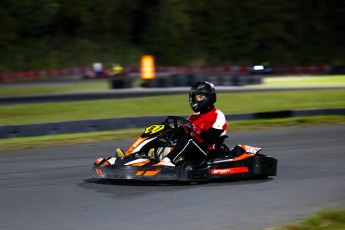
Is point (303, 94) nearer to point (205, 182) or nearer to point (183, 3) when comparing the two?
point (205, 182)

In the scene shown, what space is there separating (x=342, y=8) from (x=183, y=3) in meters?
11.7

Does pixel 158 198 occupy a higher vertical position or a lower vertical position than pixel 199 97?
lower

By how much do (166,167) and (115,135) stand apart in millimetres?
6368

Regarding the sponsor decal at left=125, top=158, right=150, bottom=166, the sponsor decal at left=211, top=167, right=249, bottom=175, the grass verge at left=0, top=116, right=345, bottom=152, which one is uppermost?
the sponsor decal at left=125, top=158, right=150, bottom=166

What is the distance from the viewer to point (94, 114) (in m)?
A: 19.0

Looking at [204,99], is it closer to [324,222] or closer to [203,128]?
[203,128]


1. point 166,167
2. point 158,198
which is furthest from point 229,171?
point 158,198

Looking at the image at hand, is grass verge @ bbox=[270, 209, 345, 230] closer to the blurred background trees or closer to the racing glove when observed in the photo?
the racing glove

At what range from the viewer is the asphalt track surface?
6230 millimetres

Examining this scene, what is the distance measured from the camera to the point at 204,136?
26.8ft

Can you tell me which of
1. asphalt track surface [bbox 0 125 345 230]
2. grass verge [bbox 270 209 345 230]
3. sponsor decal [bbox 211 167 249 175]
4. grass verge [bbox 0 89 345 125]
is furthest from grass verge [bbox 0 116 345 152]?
grass verge [bbox 270 209 345 230]

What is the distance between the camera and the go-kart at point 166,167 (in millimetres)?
7914

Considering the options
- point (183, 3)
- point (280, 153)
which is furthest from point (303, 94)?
point (183, 3)

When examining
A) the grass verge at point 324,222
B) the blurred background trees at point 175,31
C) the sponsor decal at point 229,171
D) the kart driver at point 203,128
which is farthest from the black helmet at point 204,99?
the blurred background trees at point 175,31
